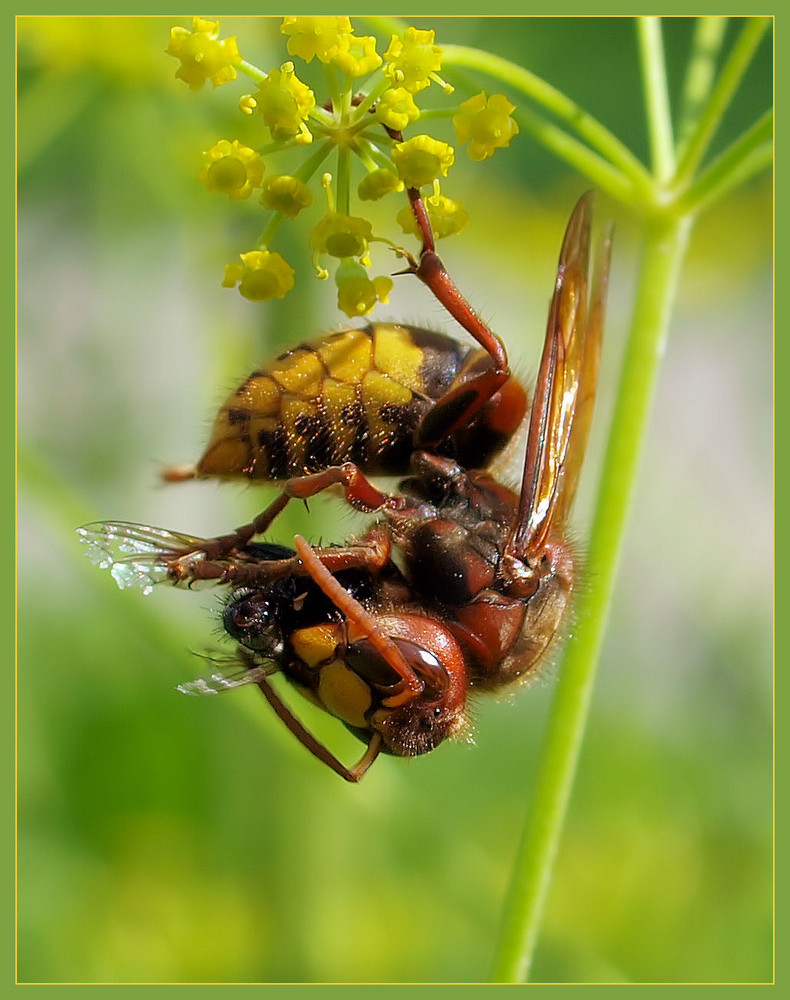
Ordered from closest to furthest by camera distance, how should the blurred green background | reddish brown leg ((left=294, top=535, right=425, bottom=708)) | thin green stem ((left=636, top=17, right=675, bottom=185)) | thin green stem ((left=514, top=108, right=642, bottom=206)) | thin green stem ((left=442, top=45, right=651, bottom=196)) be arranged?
reddish brown leg ((left=294, top=535, right=425, bottom=708)) < thin green stem ((left=442, top=45, right=651, bottom=196)) < thin green stem ((left=514, top=108, right=642, bottom=206)) < thin green stem ((left=636, top=17, right=675, bottom=185)) < the blurred green background

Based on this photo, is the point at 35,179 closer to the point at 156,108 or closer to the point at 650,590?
the point at 156,108

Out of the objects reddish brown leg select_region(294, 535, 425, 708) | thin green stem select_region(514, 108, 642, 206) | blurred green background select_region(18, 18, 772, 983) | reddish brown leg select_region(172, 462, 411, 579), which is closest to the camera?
reddish brown leg select_region(294, 535, 425, 708)

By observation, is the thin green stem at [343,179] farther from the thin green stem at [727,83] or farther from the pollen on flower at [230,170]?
the thin green stem at [727,83]

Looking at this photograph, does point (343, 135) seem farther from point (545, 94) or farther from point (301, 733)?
point (301, 733)

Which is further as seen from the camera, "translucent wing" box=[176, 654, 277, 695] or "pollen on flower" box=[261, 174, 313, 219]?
"pollen on flower" box=[261, 174, 313, 219]

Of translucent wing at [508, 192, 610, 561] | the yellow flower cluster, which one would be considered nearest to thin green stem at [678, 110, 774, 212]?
translucent wing at [508, 192, 610, 561]

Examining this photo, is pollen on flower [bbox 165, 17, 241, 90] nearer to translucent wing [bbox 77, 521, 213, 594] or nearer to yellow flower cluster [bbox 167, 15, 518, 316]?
yellow flower cluster [bbox 167, 15, 518, 316]

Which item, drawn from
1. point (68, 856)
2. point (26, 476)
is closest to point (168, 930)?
point (68, 856)

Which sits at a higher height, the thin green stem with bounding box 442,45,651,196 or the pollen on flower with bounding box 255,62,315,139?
the thin green stem with bounding box 442,45,651,196
